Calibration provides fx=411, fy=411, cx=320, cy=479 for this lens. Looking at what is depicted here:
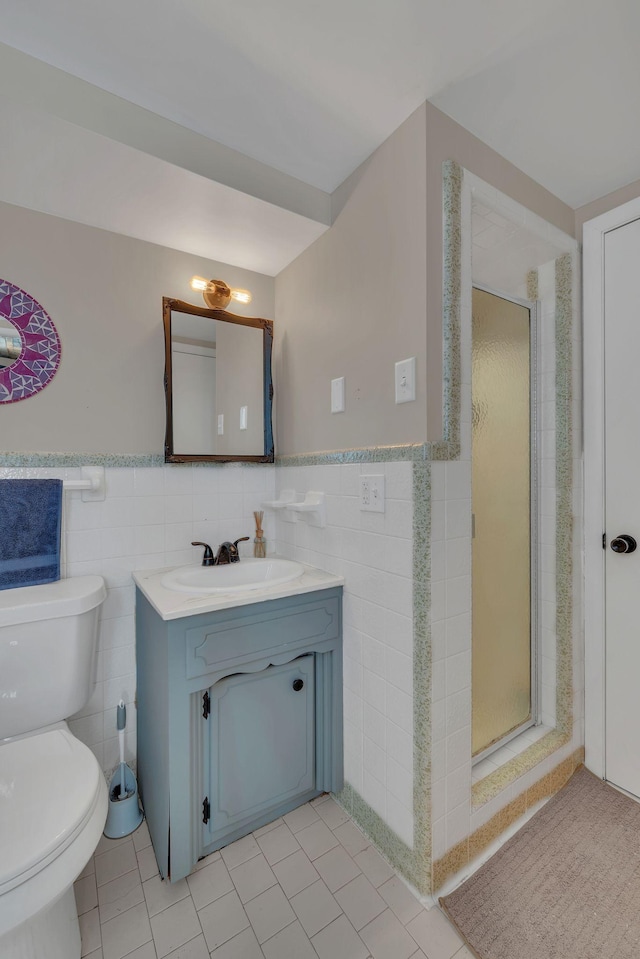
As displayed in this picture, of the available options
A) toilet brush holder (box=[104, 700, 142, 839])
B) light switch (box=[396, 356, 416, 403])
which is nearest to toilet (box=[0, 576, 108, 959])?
toilet brush holder (box=[104, 700, 142, 839])

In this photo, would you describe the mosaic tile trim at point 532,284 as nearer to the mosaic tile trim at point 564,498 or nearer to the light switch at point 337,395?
the mosaic tile trim at point 564,498

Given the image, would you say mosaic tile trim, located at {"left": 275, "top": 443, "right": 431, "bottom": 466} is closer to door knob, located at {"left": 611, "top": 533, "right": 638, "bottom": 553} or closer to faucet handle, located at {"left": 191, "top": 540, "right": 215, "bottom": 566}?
faucet handle, located at {"left": 191, "top": 540, "right": 215, "bottom": 566}

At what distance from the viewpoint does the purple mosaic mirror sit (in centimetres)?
140

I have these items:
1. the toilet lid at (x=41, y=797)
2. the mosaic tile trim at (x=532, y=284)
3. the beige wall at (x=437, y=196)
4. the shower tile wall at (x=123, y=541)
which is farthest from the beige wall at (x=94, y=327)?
the mosaic tile trim at (x=532, y=284)

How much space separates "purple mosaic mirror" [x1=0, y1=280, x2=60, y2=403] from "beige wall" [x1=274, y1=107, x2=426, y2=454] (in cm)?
93

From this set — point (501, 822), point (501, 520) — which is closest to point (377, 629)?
point (501, 520)

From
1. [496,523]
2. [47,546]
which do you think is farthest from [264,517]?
[496,523]

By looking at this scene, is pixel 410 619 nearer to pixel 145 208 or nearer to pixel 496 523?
pixel 496 523

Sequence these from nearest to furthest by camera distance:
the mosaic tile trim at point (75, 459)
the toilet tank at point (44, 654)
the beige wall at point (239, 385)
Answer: the toilet tank at point (44, 654), the mosaic tile trim at point (75, 459), the beige wall at point (239, 385)

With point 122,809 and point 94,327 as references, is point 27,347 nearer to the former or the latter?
point 94,327

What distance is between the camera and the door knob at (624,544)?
152cm

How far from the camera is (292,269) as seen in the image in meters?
1.85

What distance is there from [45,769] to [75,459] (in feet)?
3.14

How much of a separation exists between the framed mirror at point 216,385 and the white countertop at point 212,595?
1.78 ft
